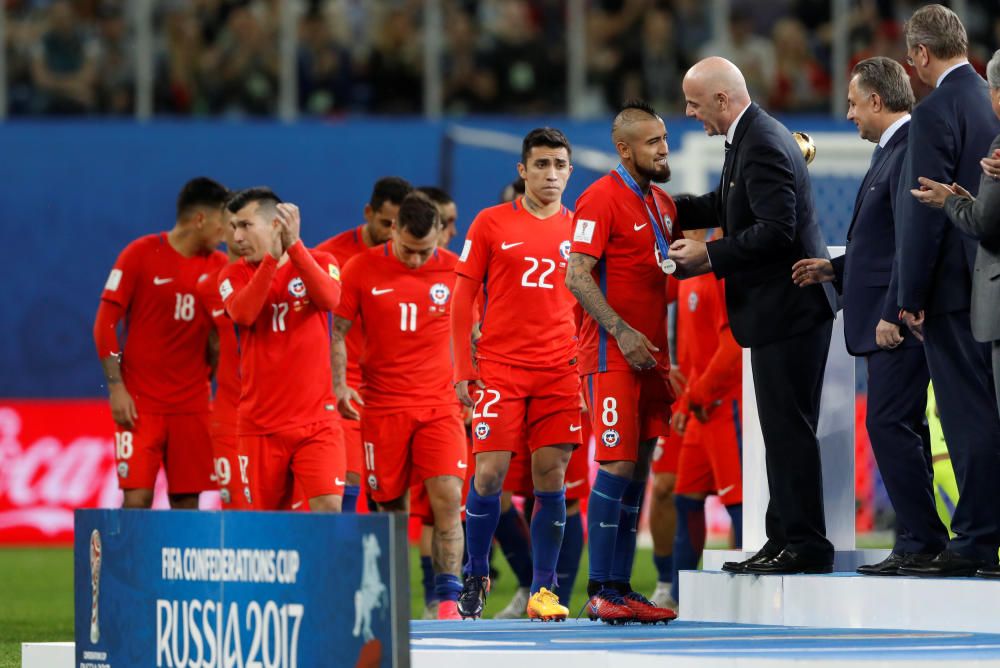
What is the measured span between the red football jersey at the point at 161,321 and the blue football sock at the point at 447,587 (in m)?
2.09

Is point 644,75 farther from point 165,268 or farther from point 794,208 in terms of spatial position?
point 794,208

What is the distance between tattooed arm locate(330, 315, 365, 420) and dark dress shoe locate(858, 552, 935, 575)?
2.99m

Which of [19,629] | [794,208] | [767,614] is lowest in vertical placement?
[19,629]

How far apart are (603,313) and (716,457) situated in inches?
122

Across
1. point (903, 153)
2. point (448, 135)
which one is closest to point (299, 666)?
point (903, 153)

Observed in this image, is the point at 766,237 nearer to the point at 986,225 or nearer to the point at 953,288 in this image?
the point at 953,288

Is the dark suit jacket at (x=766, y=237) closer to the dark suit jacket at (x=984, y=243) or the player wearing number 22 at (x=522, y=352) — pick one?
the dark suit jacket at (x=984, y=243)

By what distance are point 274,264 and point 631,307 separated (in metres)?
2.05

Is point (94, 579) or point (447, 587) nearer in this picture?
point (94, 579)

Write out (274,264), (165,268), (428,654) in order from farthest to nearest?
(165,268)
(274,264)
(428,654)

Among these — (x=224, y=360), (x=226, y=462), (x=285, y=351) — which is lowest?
(x=226, y=462)

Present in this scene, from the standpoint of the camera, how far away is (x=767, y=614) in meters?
7.23

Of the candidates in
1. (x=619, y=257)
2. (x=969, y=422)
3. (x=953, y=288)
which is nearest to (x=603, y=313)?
(x=619, y=257)

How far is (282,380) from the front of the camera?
8.93m
